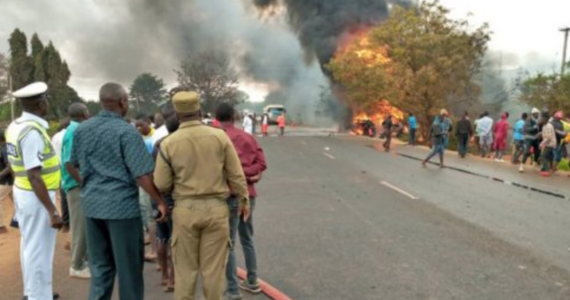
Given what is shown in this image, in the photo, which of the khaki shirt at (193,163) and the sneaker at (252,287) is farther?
the sneaker at (252,287)

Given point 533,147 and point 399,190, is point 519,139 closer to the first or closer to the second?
point 533,147

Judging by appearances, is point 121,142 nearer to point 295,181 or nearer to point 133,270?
point 133,270

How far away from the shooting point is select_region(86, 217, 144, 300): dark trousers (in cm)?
345

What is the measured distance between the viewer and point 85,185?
139 inches

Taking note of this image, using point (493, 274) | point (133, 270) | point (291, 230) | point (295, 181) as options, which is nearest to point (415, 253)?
point (493, 274)

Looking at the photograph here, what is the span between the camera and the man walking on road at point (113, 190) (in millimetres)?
3387

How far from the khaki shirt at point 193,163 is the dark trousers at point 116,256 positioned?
382 mm

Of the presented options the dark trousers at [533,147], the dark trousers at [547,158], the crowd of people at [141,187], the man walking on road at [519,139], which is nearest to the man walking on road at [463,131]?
the man walking on road at [519,139]

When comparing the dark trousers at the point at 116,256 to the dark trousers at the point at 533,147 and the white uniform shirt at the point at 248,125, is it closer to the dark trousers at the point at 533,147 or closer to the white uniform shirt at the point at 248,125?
the dark trousers at the point at 533,147

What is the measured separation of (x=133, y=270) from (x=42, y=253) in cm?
95

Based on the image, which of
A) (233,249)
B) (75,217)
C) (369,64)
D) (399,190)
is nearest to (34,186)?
(75,217)

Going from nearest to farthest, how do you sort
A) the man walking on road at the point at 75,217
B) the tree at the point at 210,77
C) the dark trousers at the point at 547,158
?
the man walking on road at the point at 75,217 < the dark trousers at the point at 547,158 < the tree at the point at 210,77

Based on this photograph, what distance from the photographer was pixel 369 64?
31.6 meters

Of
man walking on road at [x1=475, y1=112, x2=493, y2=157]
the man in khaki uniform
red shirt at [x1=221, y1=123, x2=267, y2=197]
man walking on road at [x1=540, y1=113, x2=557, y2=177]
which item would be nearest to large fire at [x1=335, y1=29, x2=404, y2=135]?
man walking on road at [x1=475, y1=112, x2=493, y2=157]
